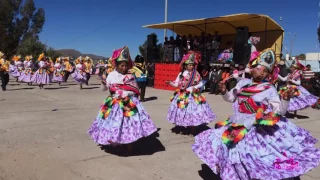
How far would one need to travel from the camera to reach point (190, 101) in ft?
22.0

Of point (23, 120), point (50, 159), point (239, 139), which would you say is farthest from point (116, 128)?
point (23, 120)

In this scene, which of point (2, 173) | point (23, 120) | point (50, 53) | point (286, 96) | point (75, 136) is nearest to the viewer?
point (286, 96)

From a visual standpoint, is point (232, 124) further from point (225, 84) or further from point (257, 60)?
point (257, 60)

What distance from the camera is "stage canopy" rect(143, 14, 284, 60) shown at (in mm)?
15680

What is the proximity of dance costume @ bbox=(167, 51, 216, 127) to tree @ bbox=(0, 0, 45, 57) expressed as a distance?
40.9 m

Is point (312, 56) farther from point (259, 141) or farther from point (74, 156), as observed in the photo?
point (259, 141)

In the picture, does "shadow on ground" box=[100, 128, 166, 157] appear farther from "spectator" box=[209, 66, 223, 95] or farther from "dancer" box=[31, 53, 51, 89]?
"dancer" box=[31, 53, 51, 89]

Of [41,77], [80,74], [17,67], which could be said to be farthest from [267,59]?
[17,67]

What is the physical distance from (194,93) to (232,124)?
9.76ft

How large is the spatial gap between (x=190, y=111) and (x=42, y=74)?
1271 cm

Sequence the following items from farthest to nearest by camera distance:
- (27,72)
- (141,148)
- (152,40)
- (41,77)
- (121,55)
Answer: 1. (152,40)
2. (27,72)
3. (41,77)
4. (141,148)
5. (121,55)

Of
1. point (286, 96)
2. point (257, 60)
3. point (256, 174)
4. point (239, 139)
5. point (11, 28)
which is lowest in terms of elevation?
point (256, 174)

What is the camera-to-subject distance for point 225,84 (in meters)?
4.06

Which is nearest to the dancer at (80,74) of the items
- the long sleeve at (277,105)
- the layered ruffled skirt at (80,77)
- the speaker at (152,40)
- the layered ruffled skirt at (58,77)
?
the layered ruffled skirt at (80,77)
